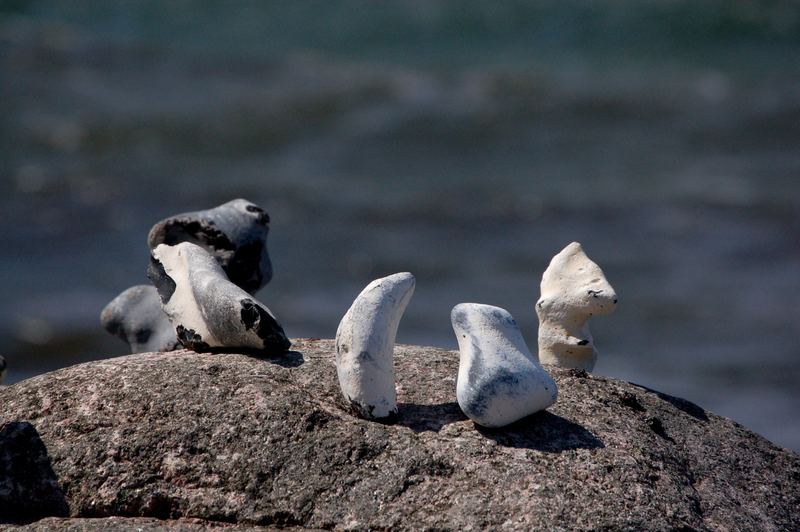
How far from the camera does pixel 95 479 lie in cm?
342

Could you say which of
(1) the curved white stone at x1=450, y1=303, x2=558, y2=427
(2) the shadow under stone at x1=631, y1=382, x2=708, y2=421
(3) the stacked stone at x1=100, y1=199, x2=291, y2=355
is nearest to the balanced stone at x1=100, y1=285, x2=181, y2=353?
(3) the stacked stone at x1=100, y1=199, x2=291, y2=355

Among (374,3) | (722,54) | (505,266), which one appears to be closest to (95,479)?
(505,266)

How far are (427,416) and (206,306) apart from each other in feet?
2.98

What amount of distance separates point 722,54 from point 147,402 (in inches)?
652

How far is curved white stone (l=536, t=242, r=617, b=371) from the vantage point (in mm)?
4047

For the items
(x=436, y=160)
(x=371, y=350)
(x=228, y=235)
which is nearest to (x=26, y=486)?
(x=371, y=350)

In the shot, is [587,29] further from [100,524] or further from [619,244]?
[100,524]

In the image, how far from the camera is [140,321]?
4.67 meters

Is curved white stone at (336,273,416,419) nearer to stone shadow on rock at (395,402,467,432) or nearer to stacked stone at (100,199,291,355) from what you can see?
stone shadow on rock at (395,402,467,432)

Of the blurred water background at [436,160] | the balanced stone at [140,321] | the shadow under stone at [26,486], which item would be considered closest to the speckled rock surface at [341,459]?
the shadow under stone at [26,486]

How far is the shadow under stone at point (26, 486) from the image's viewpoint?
3404mm

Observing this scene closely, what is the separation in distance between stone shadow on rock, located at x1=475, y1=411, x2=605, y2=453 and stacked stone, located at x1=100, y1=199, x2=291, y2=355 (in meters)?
0.89

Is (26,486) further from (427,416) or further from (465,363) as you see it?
(465,363)

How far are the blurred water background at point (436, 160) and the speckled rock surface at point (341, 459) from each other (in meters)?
4.87
